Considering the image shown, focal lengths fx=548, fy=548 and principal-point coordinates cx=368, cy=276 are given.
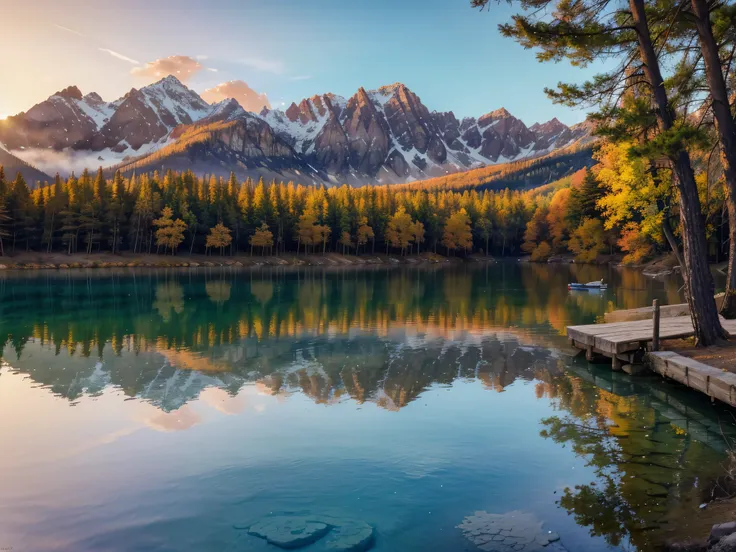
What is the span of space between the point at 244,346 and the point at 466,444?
1522 cm

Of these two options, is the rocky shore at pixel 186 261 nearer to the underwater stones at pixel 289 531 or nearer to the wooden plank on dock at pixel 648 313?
the wooden plank on dock at pixel 648 313

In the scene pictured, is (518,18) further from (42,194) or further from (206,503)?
(42,194)

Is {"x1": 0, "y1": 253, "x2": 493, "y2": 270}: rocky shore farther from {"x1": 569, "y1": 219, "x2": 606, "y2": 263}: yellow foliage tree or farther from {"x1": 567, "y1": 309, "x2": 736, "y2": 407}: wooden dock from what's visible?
{"x1": 567, "y1": 309, "x2": 736, "y2": 407}: wooden dock

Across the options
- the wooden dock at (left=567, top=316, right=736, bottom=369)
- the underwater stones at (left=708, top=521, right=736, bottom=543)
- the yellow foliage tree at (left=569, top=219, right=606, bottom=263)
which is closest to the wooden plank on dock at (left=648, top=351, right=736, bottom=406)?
the wooden dock at (left=567, top=316, right=736, bottom=369)

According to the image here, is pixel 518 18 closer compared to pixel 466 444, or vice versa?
pixel 466 444

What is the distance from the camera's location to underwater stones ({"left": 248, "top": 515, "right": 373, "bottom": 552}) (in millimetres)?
8336

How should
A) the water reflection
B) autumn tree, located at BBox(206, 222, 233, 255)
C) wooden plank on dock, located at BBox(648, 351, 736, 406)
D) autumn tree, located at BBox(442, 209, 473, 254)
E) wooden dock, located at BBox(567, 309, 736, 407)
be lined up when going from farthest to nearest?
1. autumn tree, located at BBox(442, 209, 473, 254)
2. autumn tree, located at BBox(206, 222, 233, 255)
3. the water reflection
4. wooden dock, located at BBox(567, 309, 736, 407)
5. wooden plank on dock, located at BBox(648, 351, 736, 406)

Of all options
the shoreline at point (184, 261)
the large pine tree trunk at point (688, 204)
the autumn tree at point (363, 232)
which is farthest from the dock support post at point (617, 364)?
the autumn tree at point (363, 232)

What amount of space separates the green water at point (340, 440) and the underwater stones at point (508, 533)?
0.19m

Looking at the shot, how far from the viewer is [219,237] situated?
370 ft

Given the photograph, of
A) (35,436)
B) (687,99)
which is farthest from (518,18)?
(35,436)

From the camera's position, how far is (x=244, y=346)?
25.6m

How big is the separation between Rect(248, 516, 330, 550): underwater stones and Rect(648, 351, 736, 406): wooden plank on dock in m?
10.9

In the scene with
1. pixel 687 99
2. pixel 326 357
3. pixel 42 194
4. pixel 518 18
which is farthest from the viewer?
pixel 42 194
